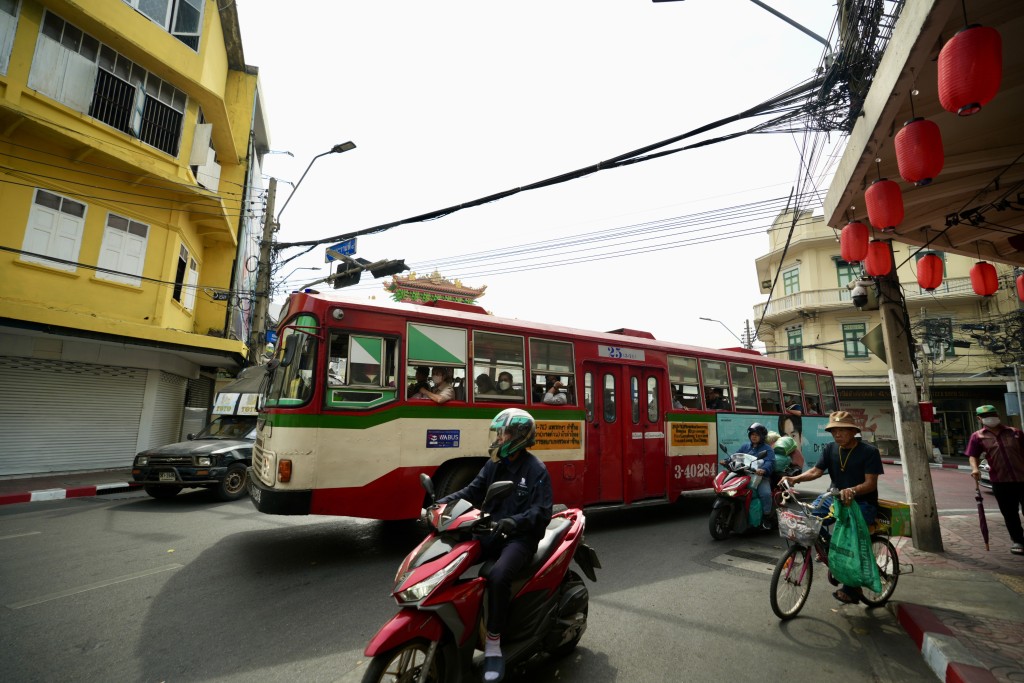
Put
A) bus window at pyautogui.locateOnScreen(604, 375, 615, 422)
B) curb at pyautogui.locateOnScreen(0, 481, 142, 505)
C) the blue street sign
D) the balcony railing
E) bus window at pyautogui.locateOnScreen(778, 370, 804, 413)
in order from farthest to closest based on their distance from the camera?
the balcony railing → the blue street sign → bus window at pyautogui.locateOnScreen(778, 370, 804, 413) → curb at pyautogui.locateOnScreen(0, 481, 142, 505) → bus window at pyautogui.locateOnScreen(604, 375, 615, 422)

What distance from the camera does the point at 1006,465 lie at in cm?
580

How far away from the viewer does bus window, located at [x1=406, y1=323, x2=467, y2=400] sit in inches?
233

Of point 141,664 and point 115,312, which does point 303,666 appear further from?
point 115,312

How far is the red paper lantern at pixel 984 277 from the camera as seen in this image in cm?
647

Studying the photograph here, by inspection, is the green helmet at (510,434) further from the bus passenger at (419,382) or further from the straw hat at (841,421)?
the straw hat at (841,421)

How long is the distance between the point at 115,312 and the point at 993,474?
17081 mm

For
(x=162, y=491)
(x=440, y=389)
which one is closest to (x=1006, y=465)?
(x=440, y=389)

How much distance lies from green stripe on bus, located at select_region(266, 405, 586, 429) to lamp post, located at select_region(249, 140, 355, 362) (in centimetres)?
847

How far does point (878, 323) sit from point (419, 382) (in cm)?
2595

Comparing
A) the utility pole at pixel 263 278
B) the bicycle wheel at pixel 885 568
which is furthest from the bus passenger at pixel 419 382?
the utility pole at pixel 263 278

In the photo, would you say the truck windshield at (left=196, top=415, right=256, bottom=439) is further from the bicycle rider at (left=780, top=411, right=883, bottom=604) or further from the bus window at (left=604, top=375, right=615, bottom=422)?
the bicycle rider at (left=780, top=411, right=883, bottom=604)

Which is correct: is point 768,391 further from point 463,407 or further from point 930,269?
point 463,407

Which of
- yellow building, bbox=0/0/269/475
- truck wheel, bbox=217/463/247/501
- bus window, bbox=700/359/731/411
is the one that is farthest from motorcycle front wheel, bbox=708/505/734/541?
yellow building, bbox=0/0/269/475

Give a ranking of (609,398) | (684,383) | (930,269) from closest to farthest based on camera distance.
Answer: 1. (930,269)
2. (609,398)
3. (684,383)
